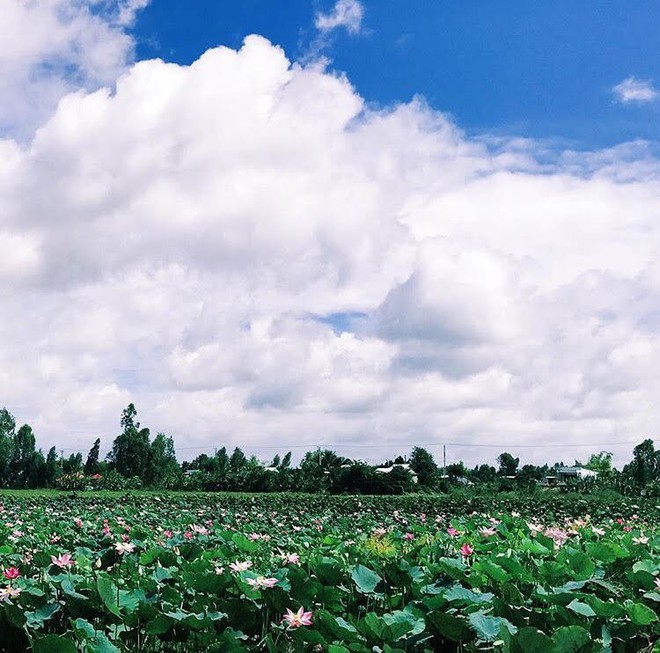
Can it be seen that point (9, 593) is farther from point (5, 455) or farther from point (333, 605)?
point (5, 455)

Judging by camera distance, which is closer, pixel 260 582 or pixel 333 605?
pixel 260 582

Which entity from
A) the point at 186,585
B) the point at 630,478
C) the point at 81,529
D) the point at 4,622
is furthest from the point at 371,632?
the point at 630,478

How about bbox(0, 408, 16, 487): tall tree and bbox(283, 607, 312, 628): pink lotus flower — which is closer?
bbox(283, 607, 312, 628): pink lotus flower

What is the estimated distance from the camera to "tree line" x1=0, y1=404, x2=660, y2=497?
42719 millimetres

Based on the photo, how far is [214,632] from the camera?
3.77m

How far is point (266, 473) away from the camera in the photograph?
48031 mm

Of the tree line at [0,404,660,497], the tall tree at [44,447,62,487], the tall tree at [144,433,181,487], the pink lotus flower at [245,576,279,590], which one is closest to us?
the pink lotus flower at [245,576,279,590]

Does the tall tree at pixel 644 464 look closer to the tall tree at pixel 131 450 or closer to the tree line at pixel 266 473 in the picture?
the tree line at pixel 266 473

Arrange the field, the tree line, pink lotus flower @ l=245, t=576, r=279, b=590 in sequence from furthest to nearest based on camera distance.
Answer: the tree line → pink lotus flower @ l=245, t=576, r=279, b=590 → the field

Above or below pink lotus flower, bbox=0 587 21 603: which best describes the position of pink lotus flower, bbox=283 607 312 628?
above

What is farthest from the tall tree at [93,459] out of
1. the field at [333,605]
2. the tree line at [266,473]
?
the field at [333,605]

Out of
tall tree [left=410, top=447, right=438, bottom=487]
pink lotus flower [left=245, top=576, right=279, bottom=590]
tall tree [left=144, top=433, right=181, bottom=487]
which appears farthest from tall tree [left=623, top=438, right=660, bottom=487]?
pink lotus flower [left=245, top=576, right=279, bottom=590]

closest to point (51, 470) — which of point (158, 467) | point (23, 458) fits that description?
point (23, 458)

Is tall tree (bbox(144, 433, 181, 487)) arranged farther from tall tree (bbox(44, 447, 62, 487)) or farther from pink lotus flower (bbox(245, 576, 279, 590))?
pink lotus flower (bbox(245, 576, 279, 590))
